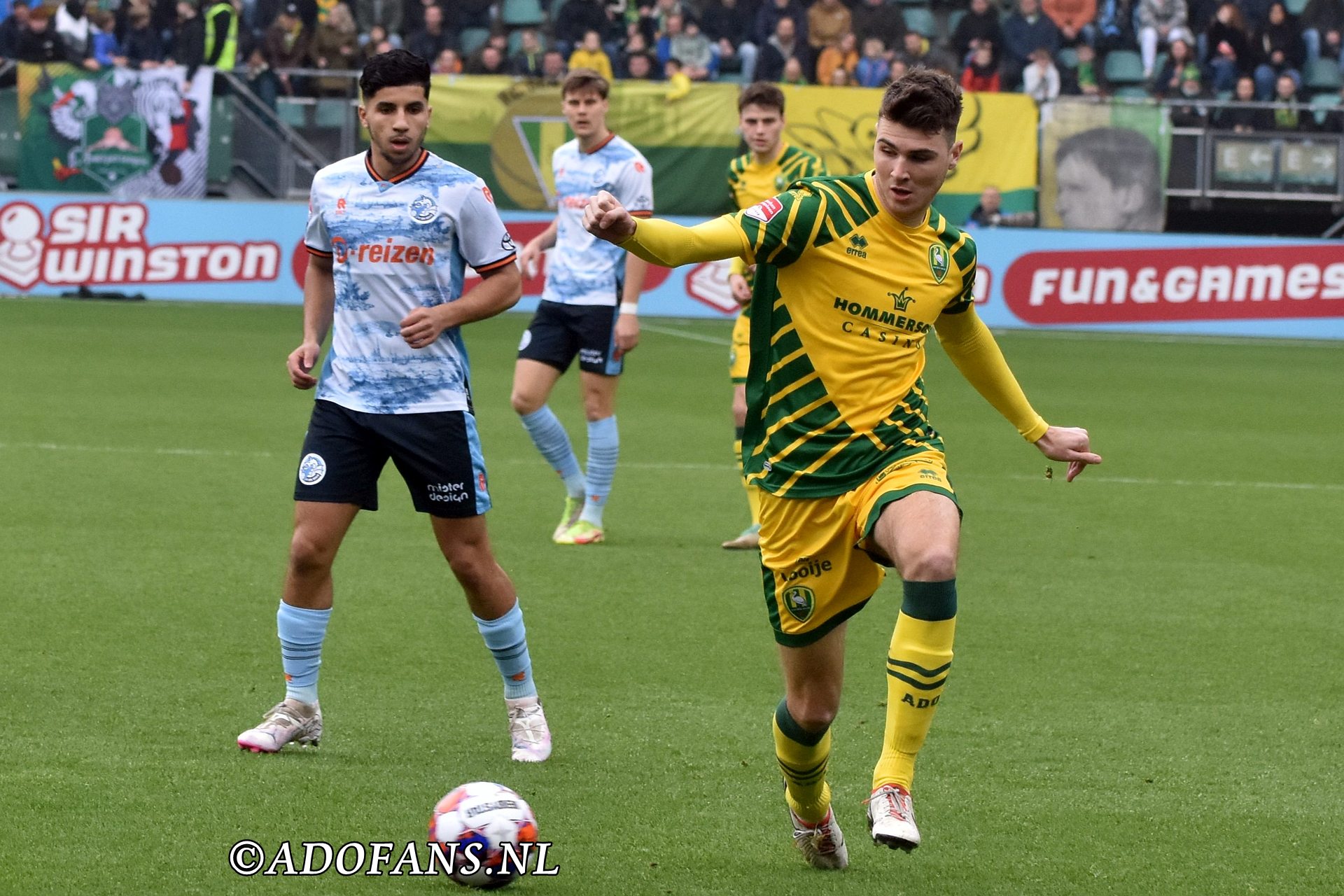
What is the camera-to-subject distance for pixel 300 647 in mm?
5250

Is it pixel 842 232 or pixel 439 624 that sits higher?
pixel 842 232

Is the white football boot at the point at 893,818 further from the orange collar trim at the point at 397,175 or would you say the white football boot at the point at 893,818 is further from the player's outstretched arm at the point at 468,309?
the orange collar trim at the point at 397,175

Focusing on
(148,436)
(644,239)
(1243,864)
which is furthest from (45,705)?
(148,436)

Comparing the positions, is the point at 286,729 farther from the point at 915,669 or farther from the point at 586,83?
the point at 586,83

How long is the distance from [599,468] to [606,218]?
5409mm

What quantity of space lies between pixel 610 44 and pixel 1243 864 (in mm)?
21561

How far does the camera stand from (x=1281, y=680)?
6473 mm

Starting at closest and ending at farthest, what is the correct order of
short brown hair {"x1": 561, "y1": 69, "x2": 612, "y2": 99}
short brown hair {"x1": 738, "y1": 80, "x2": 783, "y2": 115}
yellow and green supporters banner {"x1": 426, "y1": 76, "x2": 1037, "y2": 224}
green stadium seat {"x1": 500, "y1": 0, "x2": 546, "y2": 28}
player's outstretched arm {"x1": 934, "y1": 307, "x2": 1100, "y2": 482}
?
player's outstretched arm {"x1": 934, "y1": 307, "x2": 1100, "y2": 482} → short brown hair {"x1": 561, "y1": 69, "x2": 612, "y2": 99} → short brown hair {"x1": 738, "y1": 80, "x2": 783, "y2": 115} → yellow and green supporters banner {"x1": 426, "y1": 76, "x2": 1037, "y2": 224} → green stadium seat {"x1": 500, "y1": 0, "x2": 546, "y2": 28}

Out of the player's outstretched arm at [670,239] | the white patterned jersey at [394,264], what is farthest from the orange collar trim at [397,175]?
the player's outstretched arm at [670,239]

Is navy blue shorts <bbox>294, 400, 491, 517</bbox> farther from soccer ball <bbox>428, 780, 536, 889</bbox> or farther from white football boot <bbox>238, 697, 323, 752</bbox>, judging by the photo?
soccer ball <bbox>428, 780, 536, 889</bbox>

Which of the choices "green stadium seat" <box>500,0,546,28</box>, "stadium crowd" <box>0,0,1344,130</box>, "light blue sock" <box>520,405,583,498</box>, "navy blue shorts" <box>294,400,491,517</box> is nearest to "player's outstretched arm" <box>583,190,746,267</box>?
"navy blue shorts" <box>294,400,491,517</box>

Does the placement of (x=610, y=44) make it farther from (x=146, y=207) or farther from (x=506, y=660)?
(x=506, y=660)

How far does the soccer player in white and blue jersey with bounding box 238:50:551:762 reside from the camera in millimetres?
5082

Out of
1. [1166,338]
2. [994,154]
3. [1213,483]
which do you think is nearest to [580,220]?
[1213,483]
